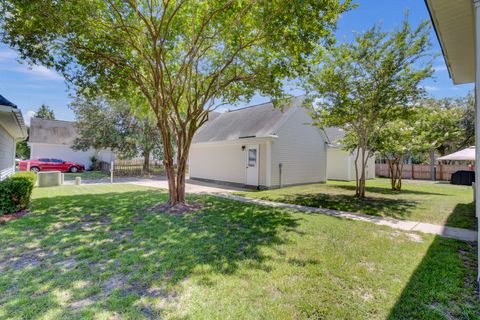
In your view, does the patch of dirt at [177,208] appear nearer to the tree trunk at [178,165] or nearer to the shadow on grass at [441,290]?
the tree trunk at [178,165]

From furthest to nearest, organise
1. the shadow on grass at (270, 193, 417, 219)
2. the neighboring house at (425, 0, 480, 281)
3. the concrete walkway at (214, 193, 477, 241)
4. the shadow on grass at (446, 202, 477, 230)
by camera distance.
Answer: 1. the shadow on grass at (270, 193, 417, 219)
2. the shadow on grass at (446, 202, 477, 230)
3. the concrete walkway at (214, 193, 477, 241)
4. the neighboring house at (425, 0, 480, 281)

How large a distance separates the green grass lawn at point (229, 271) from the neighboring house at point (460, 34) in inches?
34.3

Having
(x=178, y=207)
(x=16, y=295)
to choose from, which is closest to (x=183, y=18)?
(x=178, y=207)

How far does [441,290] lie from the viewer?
293 centimetres

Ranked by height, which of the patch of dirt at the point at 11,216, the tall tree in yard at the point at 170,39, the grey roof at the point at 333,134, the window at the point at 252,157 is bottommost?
the patch of dirt at the point at 11,216

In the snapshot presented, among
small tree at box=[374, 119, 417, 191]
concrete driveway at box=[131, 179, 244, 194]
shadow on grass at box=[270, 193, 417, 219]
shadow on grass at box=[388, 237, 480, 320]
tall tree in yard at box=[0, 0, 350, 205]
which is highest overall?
tall tree in yard at box=[0, 0, 350, 205]

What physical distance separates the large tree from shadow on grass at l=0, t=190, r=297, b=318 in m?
12.0

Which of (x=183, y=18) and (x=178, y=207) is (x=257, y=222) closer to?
(x=178, y=207)

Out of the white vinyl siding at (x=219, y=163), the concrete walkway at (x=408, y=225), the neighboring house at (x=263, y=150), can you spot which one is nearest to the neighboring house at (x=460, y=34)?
the concrete walkway at (x=408, y=225)

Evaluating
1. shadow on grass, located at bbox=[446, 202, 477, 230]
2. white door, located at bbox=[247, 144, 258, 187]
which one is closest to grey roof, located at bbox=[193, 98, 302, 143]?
white door, located at bbox=[247, 144, 258, 187]

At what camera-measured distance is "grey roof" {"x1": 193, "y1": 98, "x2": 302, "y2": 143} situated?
42.4 feet

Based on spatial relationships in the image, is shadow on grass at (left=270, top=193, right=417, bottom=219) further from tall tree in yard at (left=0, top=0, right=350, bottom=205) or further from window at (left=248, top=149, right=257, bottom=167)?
tall tree in yard at (left=0, top=0, right=350, bottom=205)

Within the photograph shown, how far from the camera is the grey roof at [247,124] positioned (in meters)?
12.9

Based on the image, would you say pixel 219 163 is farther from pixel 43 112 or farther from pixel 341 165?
pixel 43 112
